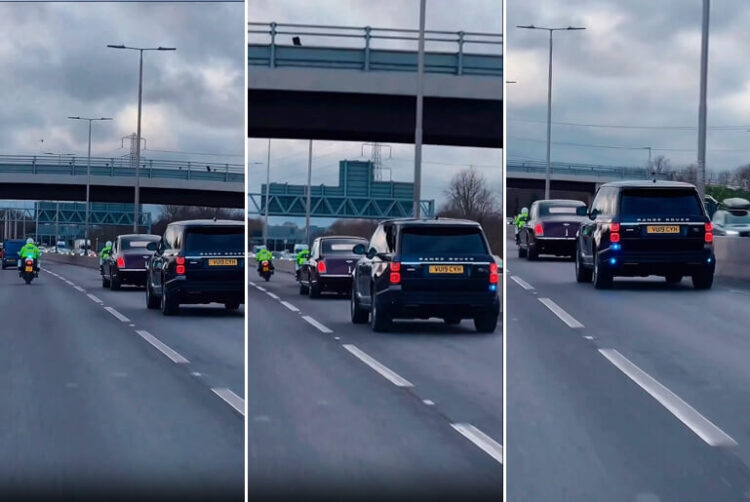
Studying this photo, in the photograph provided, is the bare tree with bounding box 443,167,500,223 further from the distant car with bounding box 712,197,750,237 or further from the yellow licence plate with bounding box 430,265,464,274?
the distant car with bounding box 712,197,750,237

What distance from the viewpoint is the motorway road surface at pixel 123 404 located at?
7.46 m

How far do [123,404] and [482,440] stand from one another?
2.46 metres

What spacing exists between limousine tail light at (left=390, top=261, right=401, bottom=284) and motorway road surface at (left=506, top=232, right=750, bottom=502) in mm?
697

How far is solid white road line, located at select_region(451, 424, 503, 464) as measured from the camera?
7.07m

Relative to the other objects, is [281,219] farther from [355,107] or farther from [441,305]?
[355,107]

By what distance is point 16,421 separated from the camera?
8.09m

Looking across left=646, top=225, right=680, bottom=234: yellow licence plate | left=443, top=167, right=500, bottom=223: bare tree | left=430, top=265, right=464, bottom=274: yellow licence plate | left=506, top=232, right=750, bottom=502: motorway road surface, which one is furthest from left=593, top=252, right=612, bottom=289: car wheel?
left=443, top=167, right=500, bottom=223: bare tree

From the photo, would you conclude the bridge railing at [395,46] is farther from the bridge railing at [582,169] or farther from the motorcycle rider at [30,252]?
the motorcycle rider at [30,252]

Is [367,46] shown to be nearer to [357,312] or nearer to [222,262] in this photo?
[222,262]

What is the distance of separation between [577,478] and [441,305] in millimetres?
1455

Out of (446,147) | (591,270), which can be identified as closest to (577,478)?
(446,147)

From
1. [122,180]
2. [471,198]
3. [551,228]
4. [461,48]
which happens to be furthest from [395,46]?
[551,228]

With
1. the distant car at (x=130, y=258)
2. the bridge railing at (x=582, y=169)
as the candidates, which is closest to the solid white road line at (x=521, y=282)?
the bridge railing at (x=582, y=169)

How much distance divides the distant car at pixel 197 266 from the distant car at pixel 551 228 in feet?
5.75
